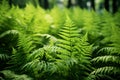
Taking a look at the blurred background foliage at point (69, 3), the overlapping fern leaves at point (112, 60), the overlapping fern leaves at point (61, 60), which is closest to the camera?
the overlapping fern leaves at point (61, 60)

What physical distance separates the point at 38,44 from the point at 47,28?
92 centimetres

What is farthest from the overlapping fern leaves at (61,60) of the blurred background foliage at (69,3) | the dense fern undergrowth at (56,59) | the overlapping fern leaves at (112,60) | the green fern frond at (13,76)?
the blurred background foliage at (69,3)

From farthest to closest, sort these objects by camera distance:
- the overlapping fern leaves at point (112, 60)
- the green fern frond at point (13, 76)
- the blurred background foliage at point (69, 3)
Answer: the blurred background foliage at point (69, 3) < the overlapping fern leaves at point (112, 60) < the green fern frond at point (13, 76)

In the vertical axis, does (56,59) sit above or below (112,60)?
above

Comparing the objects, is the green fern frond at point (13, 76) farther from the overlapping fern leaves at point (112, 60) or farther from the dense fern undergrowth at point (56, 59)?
the overlapping fern leaves at point (112, 60)

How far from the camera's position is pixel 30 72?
13.5 ft

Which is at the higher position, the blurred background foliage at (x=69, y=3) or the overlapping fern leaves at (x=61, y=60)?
the blurred background foliage at (x=69, y=3)

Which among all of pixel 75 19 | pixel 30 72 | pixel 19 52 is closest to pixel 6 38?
pixel 19 52

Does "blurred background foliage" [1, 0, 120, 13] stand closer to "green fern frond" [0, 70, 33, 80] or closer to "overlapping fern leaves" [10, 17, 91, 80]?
"overlapping fern leaves" [10, 17, 91, 80]

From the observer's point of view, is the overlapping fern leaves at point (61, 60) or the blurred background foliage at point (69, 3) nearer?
the overlapping fern leaves at point (61, 60)

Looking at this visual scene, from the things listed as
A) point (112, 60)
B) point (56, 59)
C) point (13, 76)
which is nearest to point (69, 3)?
point (112, 60)

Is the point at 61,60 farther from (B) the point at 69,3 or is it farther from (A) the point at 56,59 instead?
(B) the point at 69,3

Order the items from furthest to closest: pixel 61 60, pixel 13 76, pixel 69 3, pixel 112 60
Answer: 1. pixel 69 3
2. pixel 112 60
3. pixel 61 60
4. pixel 13 76

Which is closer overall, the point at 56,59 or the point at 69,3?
the point at 56,59
